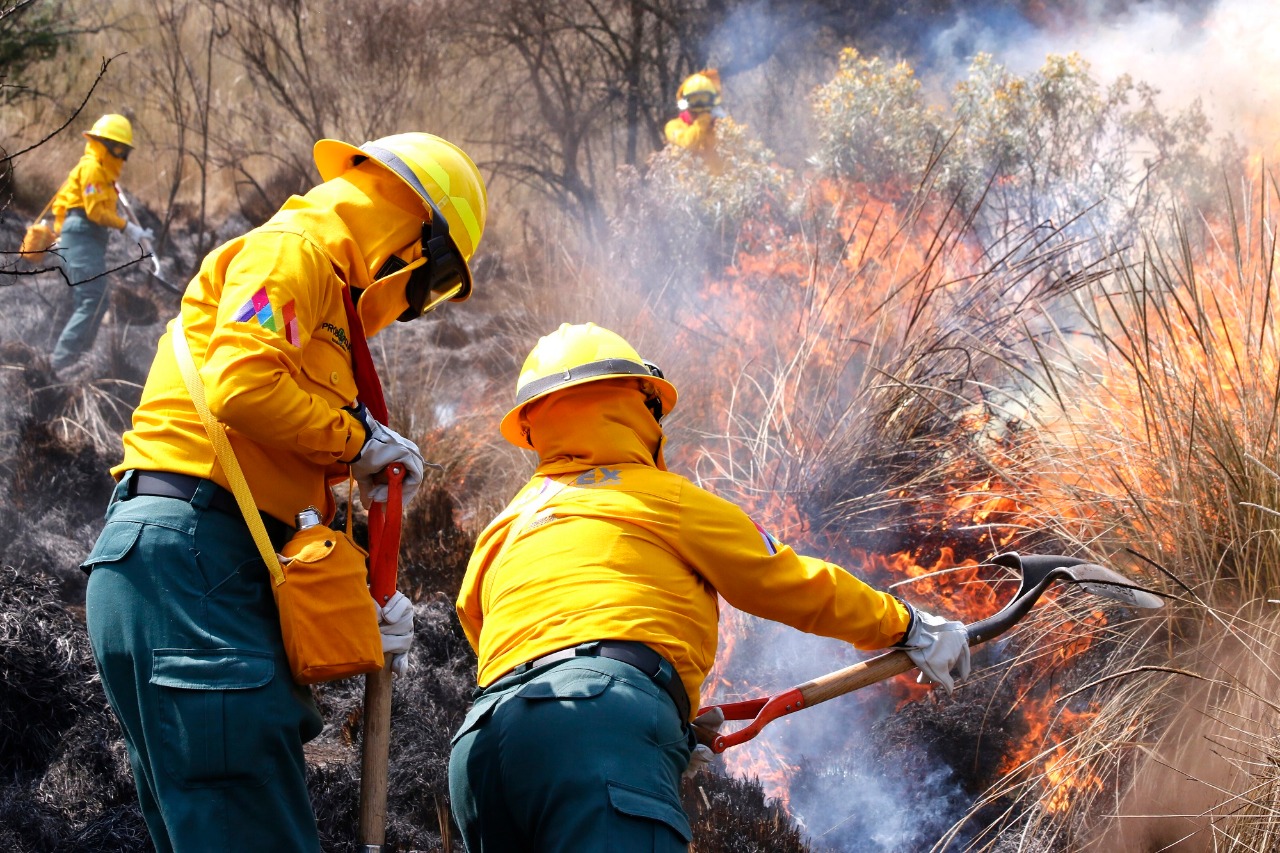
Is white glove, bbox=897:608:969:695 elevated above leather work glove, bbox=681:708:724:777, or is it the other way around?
white glove, bbox=897:608:969:695

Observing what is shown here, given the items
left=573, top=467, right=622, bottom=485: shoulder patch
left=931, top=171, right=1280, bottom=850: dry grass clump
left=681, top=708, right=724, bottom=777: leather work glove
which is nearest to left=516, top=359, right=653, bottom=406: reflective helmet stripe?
left=573, top=467, right=622, bottom=485: shoulder patch

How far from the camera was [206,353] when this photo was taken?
2.43 m

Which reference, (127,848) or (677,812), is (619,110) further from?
(677,812)

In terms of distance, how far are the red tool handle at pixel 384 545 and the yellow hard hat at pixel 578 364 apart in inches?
15.9

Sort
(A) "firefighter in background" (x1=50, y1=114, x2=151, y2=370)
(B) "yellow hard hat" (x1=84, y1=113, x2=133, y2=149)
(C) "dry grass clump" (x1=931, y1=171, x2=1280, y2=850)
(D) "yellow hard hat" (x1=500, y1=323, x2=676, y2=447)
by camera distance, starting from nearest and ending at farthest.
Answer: (D) "yellow hard hat" (x1=500, y1=323, x2=676, y2=447) → (C) "dry grass clump" (x1=931, y1=171, x2=1280, y2=850) → (A) "firefighter in background" (x1=50, y1=114, x2=151, y2=370) → (B) "yellow hard hat" (x1=84, y1=113, x2=133, y2=149)

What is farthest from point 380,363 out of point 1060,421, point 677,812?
point 677,812

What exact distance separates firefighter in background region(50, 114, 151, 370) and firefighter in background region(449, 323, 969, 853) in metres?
6.01

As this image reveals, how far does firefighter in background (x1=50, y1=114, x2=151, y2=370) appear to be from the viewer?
25.1 ft

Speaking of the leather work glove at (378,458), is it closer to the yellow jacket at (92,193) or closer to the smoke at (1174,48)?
the yellow jacket at (92,193)

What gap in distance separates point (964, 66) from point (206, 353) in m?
9.20

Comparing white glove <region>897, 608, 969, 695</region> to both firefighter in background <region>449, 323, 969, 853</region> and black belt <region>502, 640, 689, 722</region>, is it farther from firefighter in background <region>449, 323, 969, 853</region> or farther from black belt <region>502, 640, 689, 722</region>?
black belt <region>502, 640, 689, 722</region>

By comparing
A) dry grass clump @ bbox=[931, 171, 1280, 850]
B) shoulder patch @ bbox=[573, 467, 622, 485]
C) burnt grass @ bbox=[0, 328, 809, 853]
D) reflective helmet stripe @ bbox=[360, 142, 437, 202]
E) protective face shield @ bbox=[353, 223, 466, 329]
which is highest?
reflective helmet stripe @ bbox=[360, 142, 437, 202]

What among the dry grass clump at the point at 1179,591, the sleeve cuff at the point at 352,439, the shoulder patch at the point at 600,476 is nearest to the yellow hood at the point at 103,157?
the sleeve cuff at the point at 352,439

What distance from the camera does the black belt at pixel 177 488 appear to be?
2.36 m
